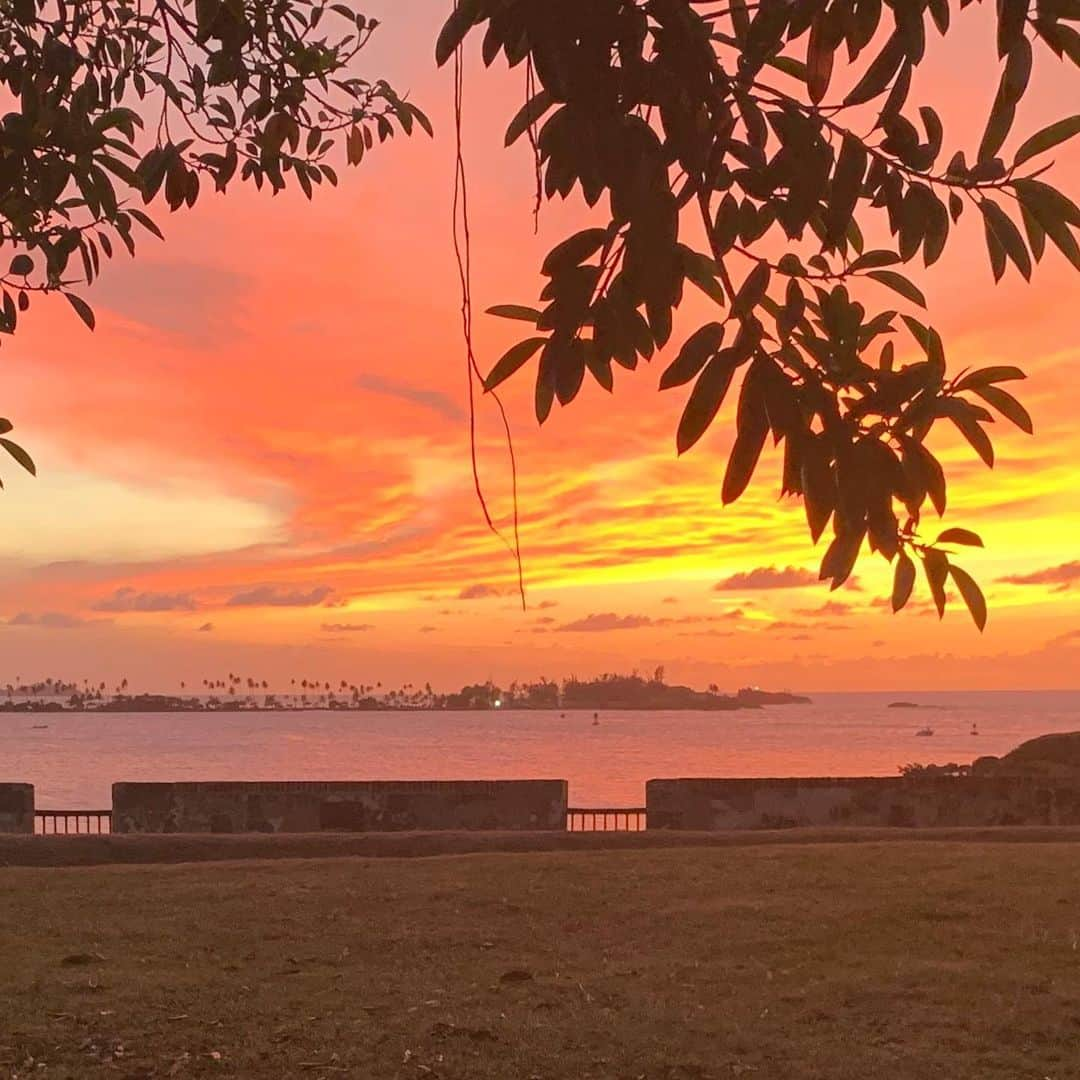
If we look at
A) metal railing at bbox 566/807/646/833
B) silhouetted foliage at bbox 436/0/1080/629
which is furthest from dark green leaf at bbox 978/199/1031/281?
metal railing at bbox 566/807/646/833

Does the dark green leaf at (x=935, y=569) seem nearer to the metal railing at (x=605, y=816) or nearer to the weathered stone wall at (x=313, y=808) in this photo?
the metal railing at (x=605, y=816)

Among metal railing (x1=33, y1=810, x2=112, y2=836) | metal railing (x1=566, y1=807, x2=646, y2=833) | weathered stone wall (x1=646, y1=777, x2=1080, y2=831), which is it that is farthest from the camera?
metal railing (x1=33, y1=810, x2=112, y2=836)

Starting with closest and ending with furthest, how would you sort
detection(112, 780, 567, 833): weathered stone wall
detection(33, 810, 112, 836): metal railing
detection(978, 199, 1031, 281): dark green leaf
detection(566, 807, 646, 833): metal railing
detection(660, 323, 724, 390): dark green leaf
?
detection(660, 323, 724, 390): dark green leaf < detection(978, 199, 1031, 281): dark green leaf < detection(112, 780, 567, 833): weathered stone wall < detection(566, 807, 646, 833): metal railing < detection(33, 810, 112, 836): metal railing

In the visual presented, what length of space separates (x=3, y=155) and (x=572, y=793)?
232 ft

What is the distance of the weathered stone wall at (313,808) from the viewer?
15.1 m

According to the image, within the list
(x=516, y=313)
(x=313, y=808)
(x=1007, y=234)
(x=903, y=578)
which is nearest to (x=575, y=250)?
(x=516, y=313)

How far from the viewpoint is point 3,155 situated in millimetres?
4516

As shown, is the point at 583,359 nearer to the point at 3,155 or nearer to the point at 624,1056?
the point at 3,155

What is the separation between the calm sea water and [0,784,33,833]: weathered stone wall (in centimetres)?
5194

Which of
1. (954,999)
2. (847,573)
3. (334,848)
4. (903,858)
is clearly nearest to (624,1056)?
(954,999)

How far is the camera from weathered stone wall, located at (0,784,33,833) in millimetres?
15062

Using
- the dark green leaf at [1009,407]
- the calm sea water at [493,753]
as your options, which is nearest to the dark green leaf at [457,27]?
the dark green leaf at [1009,407]

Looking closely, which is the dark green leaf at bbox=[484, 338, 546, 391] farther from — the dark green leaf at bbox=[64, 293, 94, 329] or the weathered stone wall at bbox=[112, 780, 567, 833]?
the weathered stone wall at bbox=[112, 780, 567, 833]

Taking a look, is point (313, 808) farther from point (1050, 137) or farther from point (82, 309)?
point (1050, 137)
